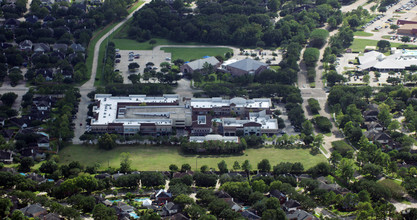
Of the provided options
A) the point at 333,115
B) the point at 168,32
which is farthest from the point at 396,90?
the point at 168,32

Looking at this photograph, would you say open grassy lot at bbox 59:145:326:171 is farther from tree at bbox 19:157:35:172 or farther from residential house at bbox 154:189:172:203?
residential house at bbox 154:189:172:203

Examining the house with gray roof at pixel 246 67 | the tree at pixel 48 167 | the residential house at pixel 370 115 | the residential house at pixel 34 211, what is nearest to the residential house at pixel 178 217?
the residential house at pixel 34 211

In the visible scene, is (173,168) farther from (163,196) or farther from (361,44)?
(361,44)

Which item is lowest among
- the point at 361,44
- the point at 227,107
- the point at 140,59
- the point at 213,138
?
the point at 213,138

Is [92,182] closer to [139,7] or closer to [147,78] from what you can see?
[147,78]

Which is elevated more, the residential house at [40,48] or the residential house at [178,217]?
the residential house at [40,48]

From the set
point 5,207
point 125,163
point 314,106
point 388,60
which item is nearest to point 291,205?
point 125,163

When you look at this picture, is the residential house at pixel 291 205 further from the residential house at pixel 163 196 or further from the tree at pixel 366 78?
the tree at pixel 366 78

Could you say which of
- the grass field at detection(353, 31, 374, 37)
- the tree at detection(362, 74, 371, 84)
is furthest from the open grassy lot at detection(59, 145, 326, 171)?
the grass field at detection(353, 31, 374, 37)
